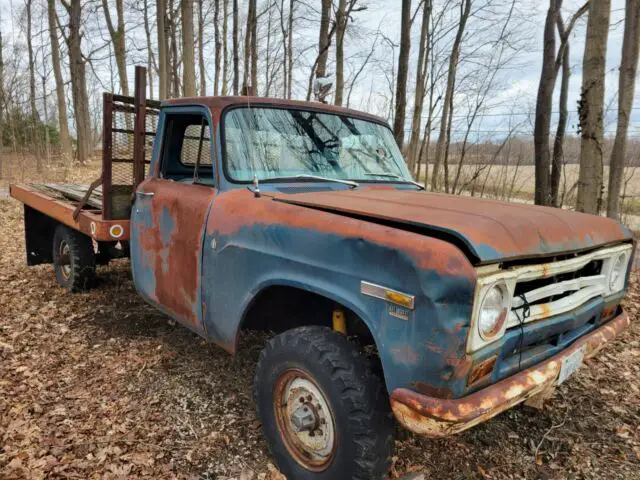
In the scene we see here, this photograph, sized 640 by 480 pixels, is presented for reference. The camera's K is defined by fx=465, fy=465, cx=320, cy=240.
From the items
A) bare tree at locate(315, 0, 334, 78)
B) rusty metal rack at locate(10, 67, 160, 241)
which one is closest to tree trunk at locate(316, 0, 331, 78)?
bare tree at locate(315, 0, 334, 78)

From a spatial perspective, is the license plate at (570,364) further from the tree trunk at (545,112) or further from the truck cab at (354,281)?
the tree trunk at (545,112)

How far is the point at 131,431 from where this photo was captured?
9.36ft

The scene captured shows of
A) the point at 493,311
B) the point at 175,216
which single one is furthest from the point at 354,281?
the point at 175,216

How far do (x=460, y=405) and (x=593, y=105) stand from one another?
5425 mm

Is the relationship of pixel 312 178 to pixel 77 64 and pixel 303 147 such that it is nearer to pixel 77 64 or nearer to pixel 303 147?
pixel 303 147

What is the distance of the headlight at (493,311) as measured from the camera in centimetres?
186

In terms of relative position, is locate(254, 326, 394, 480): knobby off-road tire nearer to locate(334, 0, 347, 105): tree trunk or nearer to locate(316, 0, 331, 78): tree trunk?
locate(316, 0, 331, 78): tree trunk

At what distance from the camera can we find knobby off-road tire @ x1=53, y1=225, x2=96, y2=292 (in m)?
5.01

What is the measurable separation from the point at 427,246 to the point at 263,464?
163 centimetres

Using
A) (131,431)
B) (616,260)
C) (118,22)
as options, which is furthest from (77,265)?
(118,22)

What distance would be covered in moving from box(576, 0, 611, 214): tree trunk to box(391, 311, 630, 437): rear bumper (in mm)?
4771

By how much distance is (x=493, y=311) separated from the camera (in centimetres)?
190

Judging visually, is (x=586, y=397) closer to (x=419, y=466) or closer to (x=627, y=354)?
(x=627, y=354)

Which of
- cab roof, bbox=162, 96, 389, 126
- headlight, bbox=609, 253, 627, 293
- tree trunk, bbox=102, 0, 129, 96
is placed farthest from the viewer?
tree trunk, bbox=102, 0, 129, 96
